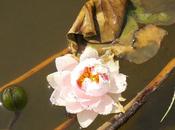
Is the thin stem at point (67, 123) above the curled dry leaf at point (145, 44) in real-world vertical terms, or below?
below

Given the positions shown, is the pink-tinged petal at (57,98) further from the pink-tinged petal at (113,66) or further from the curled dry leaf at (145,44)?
the curled dry leaf at (145,44)

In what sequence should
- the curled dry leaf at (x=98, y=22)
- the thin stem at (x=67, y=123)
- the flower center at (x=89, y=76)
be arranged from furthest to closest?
the curled dry leaf at (x=98, y=22) → the thin stem at (x=67, y=123) → the flower center at (x=89, y=76)

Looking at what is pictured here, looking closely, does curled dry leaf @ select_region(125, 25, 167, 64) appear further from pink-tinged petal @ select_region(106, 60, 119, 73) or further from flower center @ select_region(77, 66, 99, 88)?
flower center @ select_region(77, 66, 99, 88)

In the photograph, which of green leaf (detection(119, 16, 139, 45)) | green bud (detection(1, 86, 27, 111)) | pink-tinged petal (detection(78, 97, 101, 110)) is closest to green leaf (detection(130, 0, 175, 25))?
green leaf (detection(119, 16, 139, 45))

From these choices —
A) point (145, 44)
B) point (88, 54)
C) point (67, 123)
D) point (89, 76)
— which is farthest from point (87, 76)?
point (145, 44)

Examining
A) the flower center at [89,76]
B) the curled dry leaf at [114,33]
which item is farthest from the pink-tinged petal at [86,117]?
the curled dry leaf at [114,33]

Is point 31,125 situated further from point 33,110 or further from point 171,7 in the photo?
point 171,7

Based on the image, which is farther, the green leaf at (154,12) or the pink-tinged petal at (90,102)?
the green leaf at (154,12)
